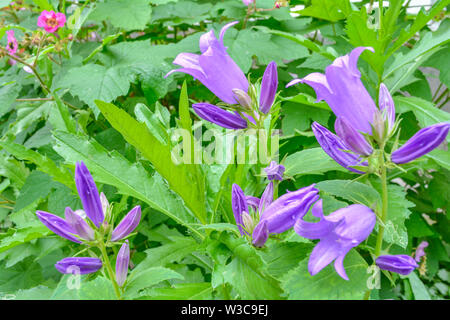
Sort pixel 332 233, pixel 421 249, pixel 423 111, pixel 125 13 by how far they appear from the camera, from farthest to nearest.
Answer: pixel 421 249 < pixel 125 13 < pixel 423 111 < pixel 332 233

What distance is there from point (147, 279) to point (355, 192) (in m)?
0.24

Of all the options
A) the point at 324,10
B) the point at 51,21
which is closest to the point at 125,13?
the point at 51,21

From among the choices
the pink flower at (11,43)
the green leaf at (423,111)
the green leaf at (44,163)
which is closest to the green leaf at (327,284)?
the green leaf at (44,163)

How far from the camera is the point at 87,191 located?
1.34ft

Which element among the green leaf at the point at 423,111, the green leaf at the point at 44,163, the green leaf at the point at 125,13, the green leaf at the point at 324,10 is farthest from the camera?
the green leaf at the point at 125,13

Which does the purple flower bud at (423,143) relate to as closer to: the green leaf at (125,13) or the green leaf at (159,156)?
the green leaf at (159,156)

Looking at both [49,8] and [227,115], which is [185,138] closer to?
[227,115]

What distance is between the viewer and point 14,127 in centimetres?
97

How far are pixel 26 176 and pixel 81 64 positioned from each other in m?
0.32

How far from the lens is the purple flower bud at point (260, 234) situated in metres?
0.40

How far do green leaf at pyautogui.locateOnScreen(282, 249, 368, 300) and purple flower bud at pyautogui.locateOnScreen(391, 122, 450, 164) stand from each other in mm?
109

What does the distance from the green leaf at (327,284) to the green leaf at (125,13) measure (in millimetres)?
849

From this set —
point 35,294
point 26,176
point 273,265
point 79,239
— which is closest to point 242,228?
point 273,265

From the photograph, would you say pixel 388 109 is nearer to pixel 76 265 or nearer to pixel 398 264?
pixel 398 264
